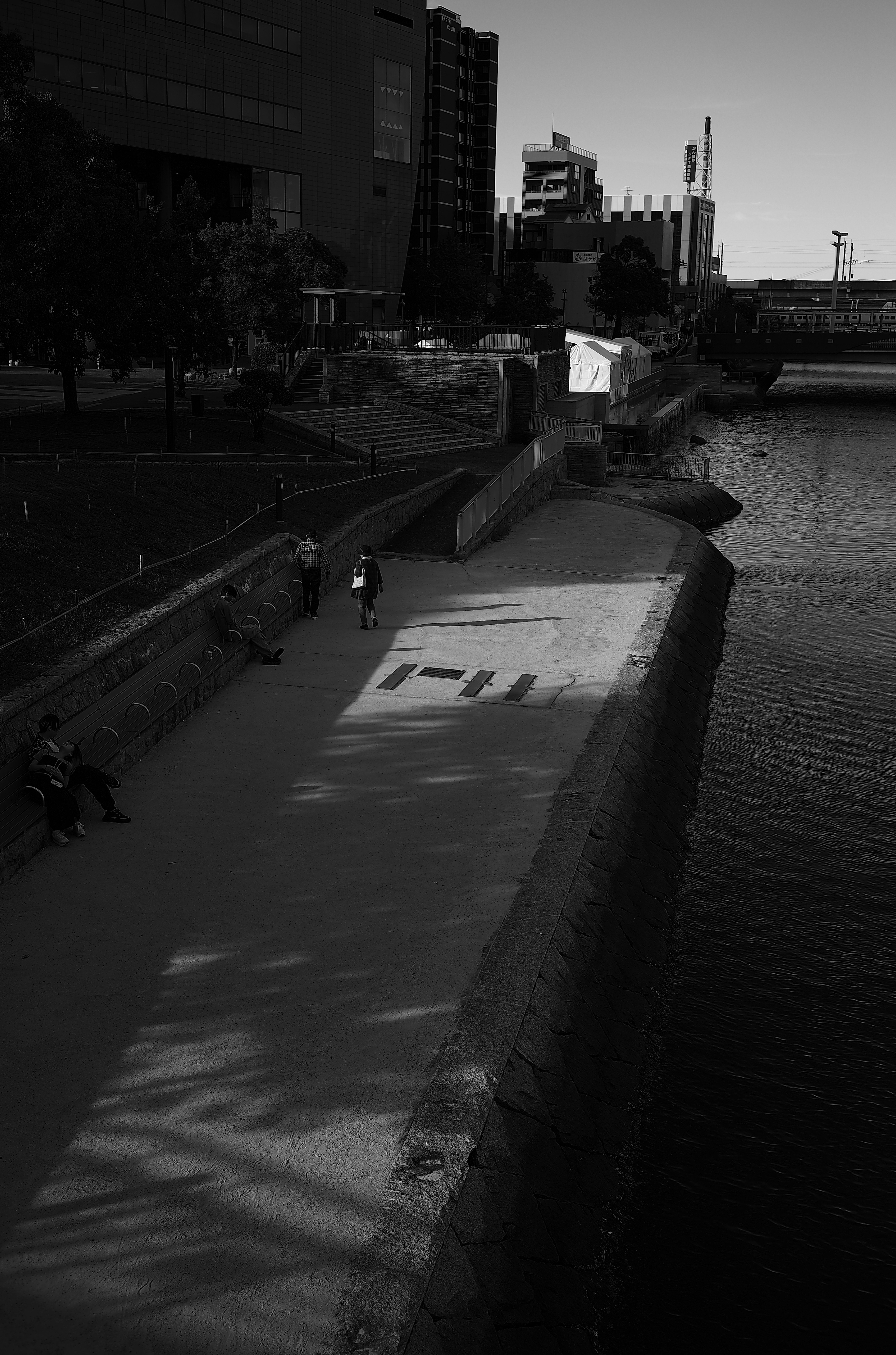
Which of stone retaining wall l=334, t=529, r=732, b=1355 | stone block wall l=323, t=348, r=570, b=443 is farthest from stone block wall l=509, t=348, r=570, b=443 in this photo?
stone retaining wall l=334, t=529, r=732, b=1355

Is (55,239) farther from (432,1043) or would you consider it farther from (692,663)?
(432,1043)

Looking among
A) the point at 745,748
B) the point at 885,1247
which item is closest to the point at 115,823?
the point at 885,1247

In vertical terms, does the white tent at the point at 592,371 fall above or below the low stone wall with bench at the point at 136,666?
above

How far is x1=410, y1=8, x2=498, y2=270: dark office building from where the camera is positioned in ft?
413

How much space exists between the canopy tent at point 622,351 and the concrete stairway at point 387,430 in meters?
17.5

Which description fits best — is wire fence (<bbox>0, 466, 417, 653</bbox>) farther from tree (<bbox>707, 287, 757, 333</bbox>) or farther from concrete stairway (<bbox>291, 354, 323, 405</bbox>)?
tree (<bbox>707, 287, 757, 333</bbox>)

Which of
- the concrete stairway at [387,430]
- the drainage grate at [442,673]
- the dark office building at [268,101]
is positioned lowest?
the drainage grate at [442,673]

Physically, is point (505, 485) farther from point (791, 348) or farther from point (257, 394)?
point (791, 348)

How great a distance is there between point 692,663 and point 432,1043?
1471 centimetres

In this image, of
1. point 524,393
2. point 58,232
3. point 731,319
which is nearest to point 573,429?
point 524,393

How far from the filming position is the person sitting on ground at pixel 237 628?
18078mm

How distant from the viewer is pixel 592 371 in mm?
58969

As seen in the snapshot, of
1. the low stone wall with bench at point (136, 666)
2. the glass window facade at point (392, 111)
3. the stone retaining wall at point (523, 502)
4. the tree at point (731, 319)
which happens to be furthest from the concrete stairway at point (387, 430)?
the tree at point (731, 319)

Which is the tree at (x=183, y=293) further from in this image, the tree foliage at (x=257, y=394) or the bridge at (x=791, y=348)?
the bridge at (x=791, y=348)
